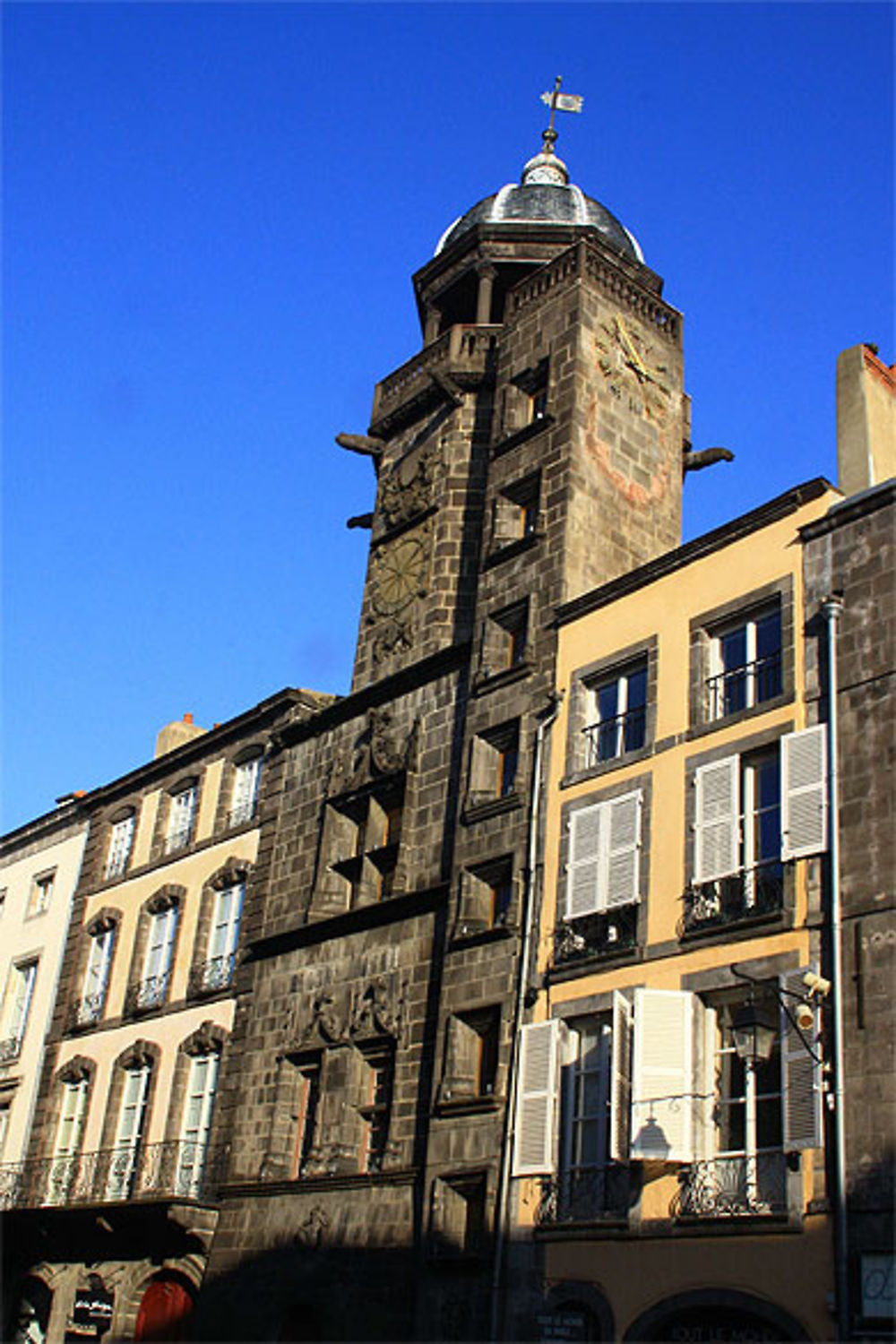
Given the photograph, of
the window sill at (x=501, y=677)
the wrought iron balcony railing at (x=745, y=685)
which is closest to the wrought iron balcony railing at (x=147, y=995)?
the window sill at (x=501, y=677)

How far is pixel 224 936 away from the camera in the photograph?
2678 centimetres

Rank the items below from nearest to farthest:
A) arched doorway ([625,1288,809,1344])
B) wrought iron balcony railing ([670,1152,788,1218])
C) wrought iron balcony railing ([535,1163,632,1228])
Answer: arched doorway ([625,1288,809,1344]) < wrought iron balcony railing ([670,1152,788,1218]) < wrought iron balcony railing ([535,1163,632,1228])

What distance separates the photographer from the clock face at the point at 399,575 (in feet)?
84.7

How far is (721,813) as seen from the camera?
17.5m

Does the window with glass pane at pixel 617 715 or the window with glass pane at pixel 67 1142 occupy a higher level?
the window with glass pane at pixel 617 715

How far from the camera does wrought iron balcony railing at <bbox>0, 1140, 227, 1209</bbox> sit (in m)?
24.2

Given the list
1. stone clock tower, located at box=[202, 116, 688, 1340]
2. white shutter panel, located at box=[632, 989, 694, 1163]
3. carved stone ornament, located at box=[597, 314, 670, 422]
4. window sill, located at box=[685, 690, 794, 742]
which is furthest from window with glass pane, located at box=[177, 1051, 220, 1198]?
carved stone ornament, located at box=[597, 314, 670, 422]

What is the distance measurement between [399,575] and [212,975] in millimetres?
7617

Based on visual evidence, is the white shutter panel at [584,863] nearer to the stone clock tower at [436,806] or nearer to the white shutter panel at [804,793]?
the stone clock tower at [436,806]

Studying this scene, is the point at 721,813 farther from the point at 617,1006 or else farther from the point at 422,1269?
the point at 422,1269

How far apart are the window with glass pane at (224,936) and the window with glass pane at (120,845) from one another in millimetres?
4750

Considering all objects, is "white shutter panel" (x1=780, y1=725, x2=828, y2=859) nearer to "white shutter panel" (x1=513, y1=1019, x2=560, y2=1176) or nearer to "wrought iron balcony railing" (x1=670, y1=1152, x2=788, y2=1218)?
"wrought iron balcony railing" (x1=670, y1=1152, x2=788, y2=1218)

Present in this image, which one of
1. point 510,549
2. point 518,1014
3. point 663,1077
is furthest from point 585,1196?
point 510,549

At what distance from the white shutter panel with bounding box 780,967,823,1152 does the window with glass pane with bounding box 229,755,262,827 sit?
45.7ft
